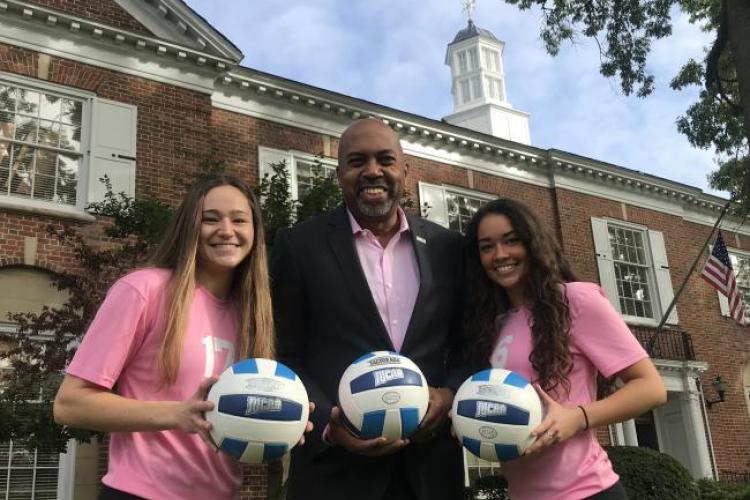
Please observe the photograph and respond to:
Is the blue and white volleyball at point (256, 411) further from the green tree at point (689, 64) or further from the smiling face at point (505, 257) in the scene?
the green tree at point (689, 64)

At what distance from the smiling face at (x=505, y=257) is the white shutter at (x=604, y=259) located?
14870 millimetres

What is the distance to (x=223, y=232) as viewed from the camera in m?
2.59

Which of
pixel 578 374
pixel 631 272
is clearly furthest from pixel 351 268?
pixel 631 272

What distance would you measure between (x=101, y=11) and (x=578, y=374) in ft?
36.8

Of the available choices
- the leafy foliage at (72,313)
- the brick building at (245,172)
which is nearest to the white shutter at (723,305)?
the brick building at (245,172)

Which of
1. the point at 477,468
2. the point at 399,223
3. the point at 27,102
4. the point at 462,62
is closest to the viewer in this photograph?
the point at 399,223

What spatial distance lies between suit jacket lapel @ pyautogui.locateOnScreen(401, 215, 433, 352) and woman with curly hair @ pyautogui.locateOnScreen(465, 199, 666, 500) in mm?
194

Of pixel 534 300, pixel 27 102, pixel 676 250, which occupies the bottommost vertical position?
pixel 534 300

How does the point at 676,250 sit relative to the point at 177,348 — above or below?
above

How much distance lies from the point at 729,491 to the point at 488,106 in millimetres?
26420

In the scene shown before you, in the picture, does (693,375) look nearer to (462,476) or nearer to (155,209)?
(155,209)

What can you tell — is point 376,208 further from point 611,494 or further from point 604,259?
point 604,259

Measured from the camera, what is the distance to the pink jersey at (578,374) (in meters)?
2.53

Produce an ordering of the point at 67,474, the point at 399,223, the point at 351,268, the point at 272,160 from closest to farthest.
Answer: the point at 351,268 < the point at 399,223 < the point at 67,474 < the point at 272,160
